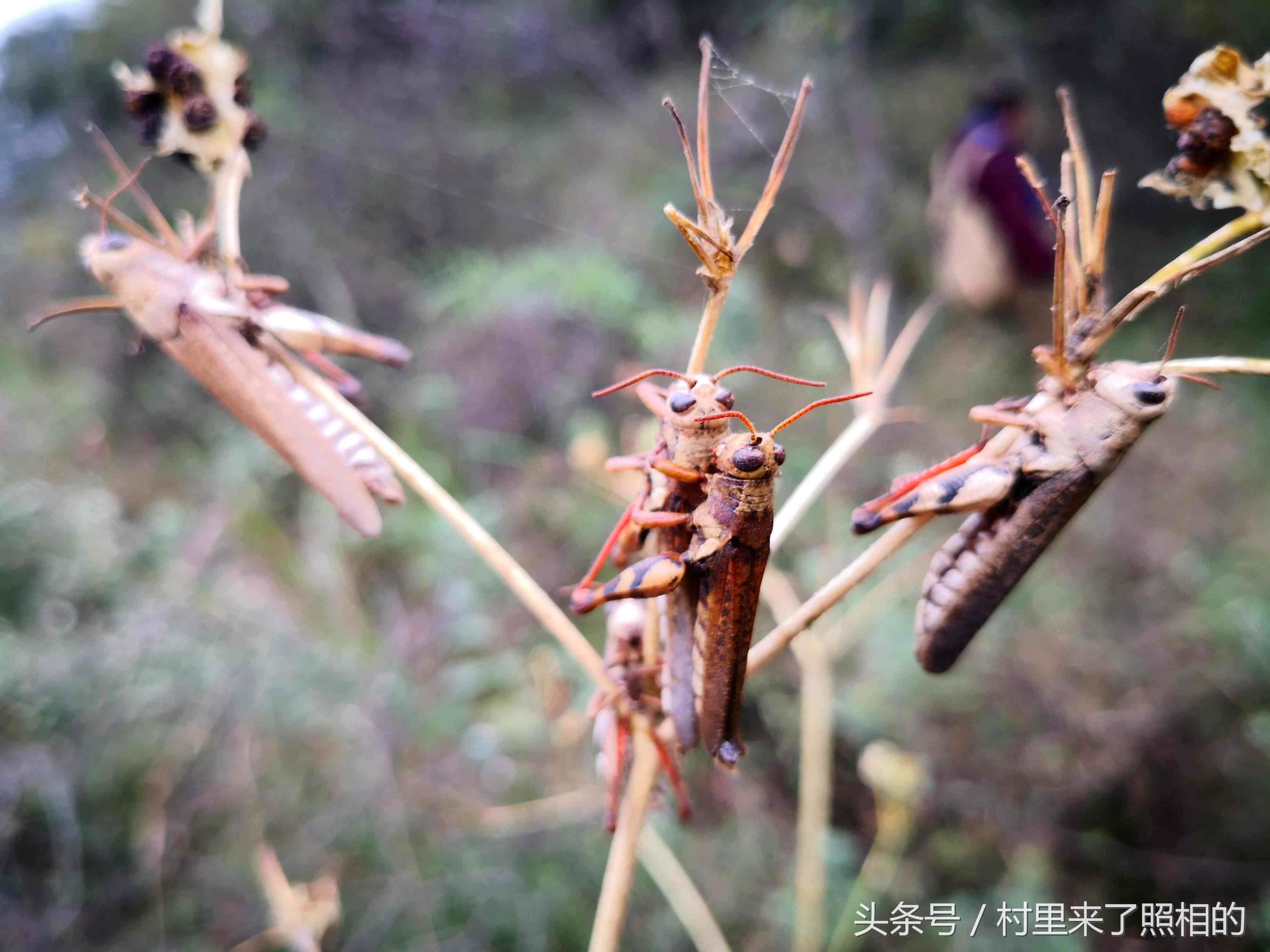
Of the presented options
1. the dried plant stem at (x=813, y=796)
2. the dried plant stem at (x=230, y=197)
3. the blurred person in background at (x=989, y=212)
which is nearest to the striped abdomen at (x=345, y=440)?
the dried plant stem at (x=230, y=197)

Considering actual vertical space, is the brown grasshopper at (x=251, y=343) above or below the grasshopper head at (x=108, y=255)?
below

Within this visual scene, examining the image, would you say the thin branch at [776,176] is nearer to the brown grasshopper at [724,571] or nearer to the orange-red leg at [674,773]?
the brown grasshopper at [724,571]

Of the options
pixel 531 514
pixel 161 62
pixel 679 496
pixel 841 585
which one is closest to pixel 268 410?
pixel 161 62

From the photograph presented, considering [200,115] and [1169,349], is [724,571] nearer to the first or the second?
[1169,349]

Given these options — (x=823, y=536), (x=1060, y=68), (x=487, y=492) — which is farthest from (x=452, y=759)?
(x=1060, y=68)

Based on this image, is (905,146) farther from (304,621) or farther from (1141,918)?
(304,621)

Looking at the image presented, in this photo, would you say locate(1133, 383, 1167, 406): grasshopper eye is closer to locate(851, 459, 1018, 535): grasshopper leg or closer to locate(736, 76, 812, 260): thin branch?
locate(851, 459, 1018, 535): grasshopper leg
